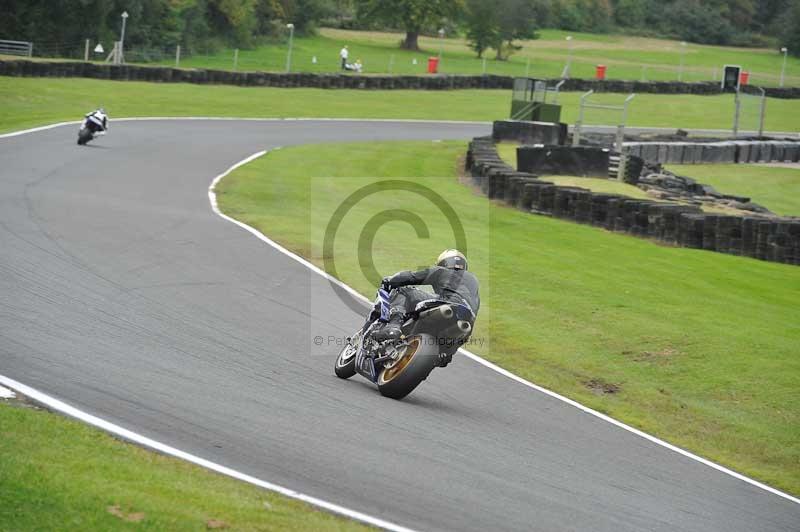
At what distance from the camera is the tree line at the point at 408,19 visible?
5222cm

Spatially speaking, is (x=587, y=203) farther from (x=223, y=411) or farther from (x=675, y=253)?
(x=223, y=411)

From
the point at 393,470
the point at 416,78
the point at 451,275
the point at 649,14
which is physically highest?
the point at 649,14

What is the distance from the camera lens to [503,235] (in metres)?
20.3

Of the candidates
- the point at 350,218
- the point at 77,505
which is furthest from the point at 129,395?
the point at 350,218

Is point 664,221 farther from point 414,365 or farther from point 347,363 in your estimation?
point 414,365

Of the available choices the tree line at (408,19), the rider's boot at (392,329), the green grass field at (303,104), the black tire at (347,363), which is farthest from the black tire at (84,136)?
the tree line at (408,19)

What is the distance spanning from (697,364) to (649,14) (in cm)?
9585

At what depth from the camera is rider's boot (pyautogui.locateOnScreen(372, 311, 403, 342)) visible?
10016 millimetres

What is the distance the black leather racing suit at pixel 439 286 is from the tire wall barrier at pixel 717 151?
26.1 metres

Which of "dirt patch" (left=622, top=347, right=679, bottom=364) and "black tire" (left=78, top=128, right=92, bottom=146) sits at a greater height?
"black tire" (left=78, top=128, right=92, bottom=146)

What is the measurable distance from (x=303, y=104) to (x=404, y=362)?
34.5 meters

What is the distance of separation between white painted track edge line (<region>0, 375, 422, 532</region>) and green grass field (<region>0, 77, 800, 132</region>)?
823 inches

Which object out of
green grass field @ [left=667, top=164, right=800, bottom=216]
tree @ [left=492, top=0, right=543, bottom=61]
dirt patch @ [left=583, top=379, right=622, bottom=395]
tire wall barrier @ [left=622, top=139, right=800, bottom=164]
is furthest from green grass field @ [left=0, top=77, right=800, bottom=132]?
dirt patch @ [left=583, top=379, right=622, bottom=395]

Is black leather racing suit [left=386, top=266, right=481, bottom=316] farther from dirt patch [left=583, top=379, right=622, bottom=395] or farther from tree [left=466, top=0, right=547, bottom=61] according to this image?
tree [left=466, top=0, right=547, bottom=61]
